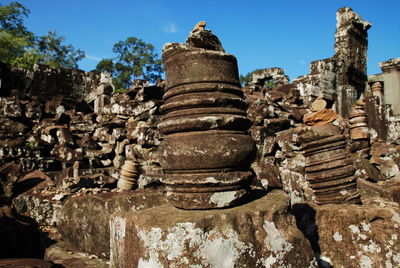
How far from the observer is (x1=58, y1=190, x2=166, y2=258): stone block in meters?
2.89

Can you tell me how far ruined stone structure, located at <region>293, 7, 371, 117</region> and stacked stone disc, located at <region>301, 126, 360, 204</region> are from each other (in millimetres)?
7042

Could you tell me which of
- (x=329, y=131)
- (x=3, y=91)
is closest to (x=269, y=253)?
(x=329, y=131)

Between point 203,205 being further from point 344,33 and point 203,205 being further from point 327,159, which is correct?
point 344,33

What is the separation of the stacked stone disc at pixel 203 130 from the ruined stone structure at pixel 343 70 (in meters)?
8.39

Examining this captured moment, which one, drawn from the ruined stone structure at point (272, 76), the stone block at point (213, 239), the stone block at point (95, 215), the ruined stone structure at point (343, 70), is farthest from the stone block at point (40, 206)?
the ruined stone structure at point (272, 76)

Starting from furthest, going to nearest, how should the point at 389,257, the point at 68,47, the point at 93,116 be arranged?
the point at 68,47 → the point at 93,116 → the point at 389,257

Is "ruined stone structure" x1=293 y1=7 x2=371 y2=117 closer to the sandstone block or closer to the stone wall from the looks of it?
the sandstone block

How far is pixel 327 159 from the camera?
3.08 m

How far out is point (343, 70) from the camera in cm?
1089

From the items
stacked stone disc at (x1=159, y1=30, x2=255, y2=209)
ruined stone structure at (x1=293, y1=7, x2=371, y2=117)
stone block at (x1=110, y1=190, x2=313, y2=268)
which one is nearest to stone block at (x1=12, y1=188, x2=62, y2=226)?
stone block at (x1=110, y1=190, x2=313, y2=268)

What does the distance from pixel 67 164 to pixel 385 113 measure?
401 inches

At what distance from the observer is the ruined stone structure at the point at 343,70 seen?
10070 mm

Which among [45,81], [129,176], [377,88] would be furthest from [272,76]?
[129,176]

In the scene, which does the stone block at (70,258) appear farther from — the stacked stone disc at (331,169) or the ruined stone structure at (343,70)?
the ruined stone structure at (343,70)
